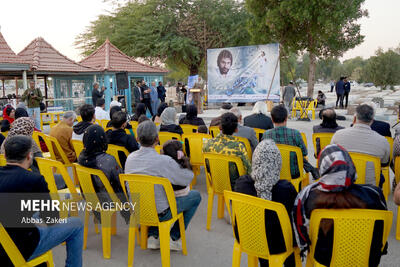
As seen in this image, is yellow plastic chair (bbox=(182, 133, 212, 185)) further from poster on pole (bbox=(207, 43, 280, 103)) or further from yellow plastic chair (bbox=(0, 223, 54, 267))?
poster on pole (bbox=(207, 43, 280, 103))

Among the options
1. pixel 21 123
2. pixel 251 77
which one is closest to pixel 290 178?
pixel 21 123

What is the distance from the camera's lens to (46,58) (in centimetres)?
1441

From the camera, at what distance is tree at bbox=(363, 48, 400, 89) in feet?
99.6

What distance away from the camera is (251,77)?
1433 centimetres

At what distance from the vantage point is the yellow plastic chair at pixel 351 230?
1.92 m

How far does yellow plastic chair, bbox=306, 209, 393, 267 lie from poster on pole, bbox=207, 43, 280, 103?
11680mm

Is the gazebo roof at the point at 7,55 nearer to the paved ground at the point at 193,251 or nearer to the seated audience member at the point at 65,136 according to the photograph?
the seated audience member at the point at 65,136

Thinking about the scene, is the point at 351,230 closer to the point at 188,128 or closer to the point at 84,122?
the point at 84,122

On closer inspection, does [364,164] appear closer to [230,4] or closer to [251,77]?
[251,77]

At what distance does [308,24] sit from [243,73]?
5797 millimetres

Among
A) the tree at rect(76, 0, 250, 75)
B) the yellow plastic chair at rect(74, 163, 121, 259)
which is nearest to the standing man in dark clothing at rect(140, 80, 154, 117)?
the tree at rect(76, 0, 250, 75)

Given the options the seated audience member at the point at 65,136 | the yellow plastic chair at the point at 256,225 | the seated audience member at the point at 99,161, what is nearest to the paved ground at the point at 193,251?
the seated audience member at the point at 99,161

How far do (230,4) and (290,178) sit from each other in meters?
20.0

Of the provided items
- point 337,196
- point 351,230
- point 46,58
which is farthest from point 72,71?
point 351,230
